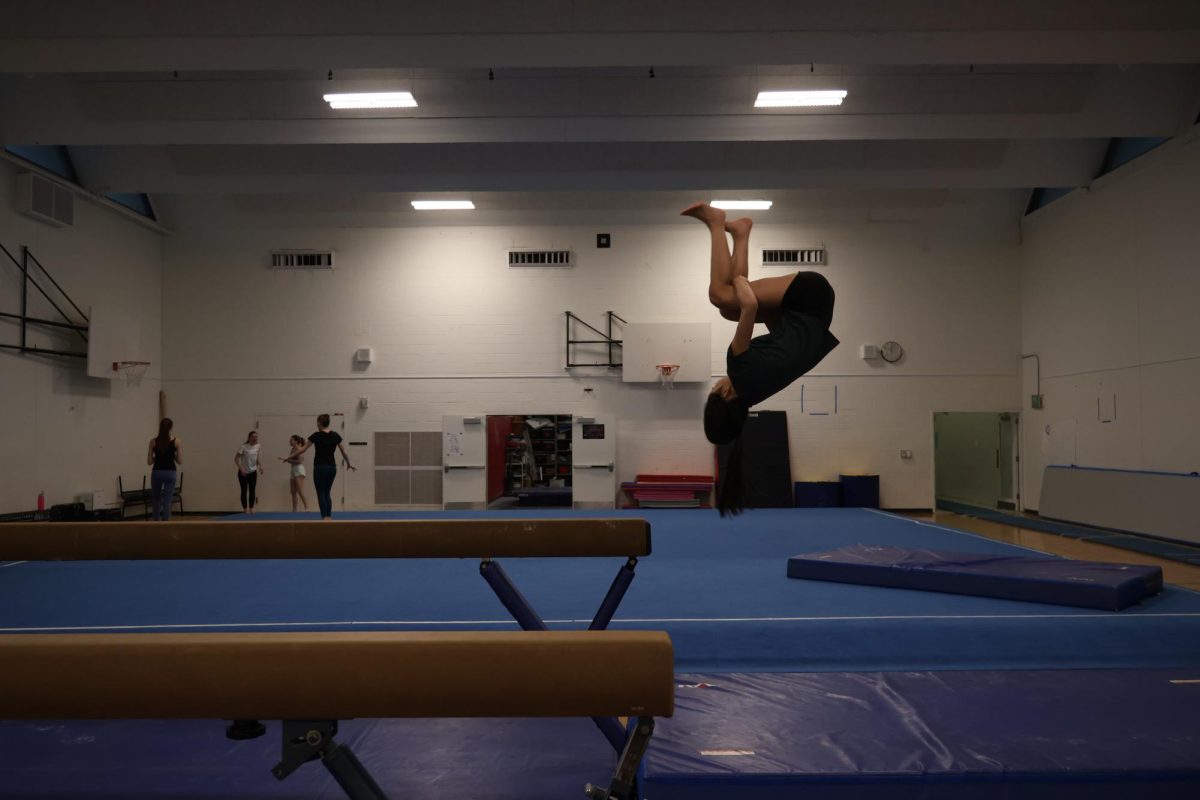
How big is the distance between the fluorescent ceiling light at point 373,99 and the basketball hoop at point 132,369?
19.3 feet

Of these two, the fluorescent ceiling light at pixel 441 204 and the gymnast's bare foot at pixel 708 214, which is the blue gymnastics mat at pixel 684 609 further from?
the fluorescent ceiling light at pixel 441 204

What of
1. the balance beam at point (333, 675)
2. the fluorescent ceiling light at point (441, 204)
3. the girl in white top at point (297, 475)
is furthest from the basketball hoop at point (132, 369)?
the balance beam at point (333, 675)

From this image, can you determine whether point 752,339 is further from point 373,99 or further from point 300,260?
point 300,260

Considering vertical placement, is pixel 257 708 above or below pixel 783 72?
below

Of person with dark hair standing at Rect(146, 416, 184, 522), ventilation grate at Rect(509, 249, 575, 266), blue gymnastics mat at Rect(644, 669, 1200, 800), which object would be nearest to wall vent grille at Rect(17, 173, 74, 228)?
person with dark hair standing at Rect(146, 416, 184, 522)

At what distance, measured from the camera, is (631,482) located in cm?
1363

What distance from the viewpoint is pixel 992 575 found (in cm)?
589

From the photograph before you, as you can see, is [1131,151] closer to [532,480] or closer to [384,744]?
[532,480]

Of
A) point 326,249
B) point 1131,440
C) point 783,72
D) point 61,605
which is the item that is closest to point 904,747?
point 61,605

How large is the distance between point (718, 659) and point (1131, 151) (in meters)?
10.6

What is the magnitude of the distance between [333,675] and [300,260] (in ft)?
45.4

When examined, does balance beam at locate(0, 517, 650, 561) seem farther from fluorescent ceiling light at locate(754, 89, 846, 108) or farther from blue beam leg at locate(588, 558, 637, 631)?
fluorescent ceiling light at locate(754, 89, 846, 108)

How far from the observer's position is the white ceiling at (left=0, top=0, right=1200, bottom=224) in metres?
7.39

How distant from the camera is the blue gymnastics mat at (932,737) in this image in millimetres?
2496
